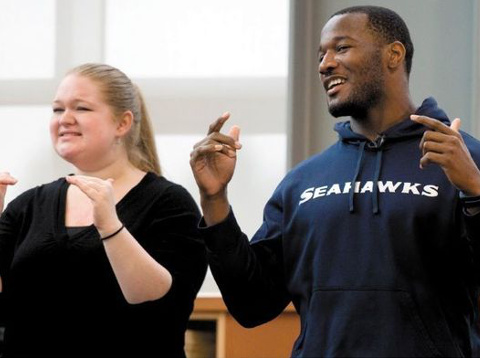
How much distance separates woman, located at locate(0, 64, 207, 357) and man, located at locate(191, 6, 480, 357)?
17cm

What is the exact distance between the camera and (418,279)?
193 cm

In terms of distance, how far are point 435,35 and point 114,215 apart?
1689mm

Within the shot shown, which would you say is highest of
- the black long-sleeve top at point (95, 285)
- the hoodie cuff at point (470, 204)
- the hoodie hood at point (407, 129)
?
the hoodie hood at point (407, 129)

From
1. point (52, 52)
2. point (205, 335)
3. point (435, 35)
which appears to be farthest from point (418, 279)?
point (52, 52)

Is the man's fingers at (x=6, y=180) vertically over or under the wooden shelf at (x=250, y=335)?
over

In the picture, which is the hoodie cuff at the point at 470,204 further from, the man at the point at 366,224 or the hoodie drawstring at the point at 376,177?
the hoodie drawstring at the point at 376,177

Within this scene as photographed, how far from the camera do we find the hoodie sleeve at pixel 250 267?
81.5 inches

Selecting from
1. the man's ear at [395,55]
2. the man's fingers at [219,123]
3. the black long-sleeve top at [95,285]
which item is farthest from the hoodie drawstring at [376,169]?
the black long-sleeve top at [95,285]

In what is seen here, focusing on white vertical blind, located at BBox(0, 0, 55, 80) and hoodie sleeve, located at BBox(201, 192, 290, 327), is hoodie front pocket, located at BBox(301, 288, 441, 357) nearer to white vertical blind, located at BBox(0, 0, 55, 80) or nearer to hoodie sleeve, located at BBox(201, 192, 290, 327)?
hoodie sleeve, located at BBox(201, 192, 290, 327)

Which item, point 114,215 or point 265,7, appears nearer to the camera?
point 114,215

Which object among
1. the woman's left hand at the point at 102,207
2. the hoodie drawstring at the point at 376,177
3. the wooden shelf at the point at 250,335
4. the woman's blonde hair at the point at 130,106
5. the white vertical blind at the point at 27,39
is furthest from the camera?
the white vertical blind at the point at 27,39

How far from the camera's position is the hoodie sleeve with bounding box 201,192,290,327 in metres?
2.07

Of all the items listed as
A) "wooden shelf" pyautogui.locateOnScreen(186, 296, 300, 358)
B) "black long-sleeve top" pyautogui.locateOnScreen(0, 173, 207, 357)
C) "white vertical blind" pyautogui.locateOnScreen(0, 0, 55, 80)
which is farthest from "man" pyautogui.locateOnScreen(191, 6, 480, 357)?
"white vertical blind" pyautogui.locateOnScreen(0, 0, 55, 80)

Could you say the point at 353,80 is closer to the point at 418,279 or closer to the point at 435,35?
the point at 418,279
